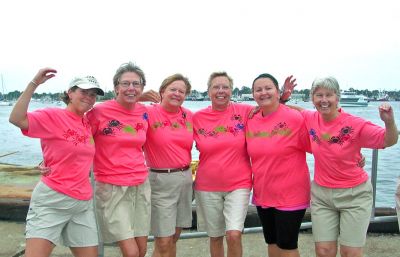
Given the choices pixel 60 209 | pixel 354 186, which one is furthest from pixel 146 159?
pixel 354 186

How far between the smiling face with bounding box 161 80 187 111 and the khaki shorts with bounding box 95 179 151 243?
2.58 feet

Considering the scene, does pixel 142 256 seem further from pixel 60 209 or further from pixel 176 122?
pixel 176 122

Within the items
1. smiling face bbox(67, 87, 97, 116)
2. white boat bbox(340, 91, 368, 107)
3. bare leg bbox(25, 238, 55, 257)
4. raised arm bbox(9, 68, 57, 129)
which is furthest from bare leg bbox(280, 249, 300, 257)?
white boat bbox(340, 91, 368, 107)

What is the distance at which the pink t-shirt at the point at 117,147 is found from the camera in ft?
13.0

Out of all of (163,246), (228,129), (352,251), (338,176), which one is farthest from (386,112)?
(163,246)

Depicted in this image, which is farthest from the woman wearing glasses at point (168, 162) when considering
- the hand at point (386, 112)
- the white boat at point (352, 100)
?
the white boat at point (352, 100)

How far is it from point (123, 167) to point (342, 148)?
1931 millimetres

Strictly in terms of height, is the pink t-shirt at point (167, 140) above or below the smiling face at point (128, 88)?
below

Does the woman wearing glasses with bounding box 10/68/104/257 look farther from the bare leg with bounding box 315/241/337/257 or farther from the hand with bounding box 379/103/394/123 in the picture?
the hand with bounding box 379/103/394/123

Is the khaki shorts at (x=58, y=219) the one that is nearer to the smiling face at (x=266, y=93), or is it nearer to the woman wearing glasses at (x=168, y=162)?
the woman wearing glasses at (x=168, y=162)

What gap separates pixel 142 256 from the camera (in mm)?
4180

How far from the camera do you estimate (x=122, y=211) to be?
3.98 metres

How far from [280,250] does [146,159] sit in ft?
5.13

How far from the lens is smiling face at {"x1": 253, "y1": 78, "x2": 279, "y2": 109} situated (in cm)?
412
